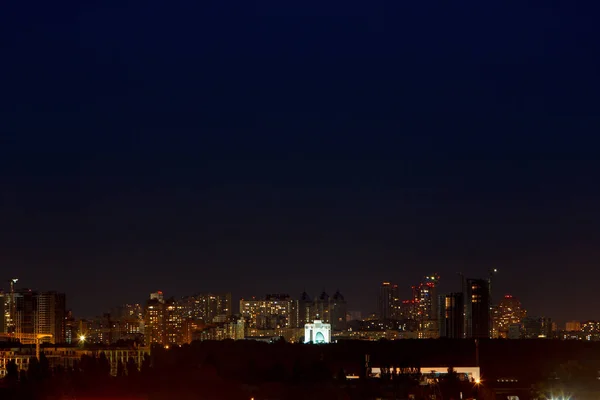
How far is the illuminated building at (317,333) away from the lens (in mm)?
159000

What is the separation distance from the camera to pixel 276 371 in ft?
283

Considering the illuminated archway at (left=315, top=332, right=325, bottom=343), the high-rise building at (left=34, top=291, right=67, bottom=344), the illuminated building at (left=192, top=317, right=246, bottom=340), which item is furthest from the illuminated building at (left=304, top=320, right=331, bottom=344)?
the high-rise building at (left=34, top=291, right=67, bottom=344)

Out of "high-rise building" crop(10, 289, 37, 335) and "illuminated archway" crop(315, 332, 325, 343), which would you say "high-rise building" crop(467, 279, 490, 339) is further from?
"high-rise building" crop(10, 289, 37, 335)

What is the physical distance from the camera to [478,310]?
144 metres

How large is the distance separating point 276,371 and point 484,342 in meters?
58.5

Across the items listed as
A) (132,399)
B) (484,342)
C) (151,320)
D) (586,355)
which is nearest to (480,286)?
(484,342)

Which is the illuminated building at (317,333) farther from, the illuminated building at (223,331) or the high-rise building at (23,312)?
the high-rise building at (23,312)

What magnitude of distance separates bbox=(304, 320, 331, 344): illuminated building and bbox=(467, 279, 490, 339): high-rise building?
21845mm

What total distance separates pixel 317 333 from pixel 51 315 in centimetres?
3917

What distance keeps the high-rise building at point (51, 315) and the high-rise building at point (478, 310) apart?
47.0 metres

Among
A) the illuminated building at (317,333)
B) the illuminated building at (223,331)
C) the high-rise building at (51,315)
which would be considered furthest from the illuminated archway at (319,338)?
the high-rise building at (51,315)

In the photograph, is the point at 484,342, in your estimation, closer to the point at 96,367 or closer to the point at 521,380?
the point at 521,380

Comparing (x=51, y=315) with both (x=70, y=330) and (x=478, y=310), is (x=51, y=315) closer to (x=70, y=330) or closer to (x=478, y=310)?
(x=70, y=330)

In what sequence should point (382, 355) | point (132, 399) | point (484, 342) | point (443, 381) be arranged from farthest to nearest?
point (484, 342), point (382, 355), point (443, 381), point (132, 399)
